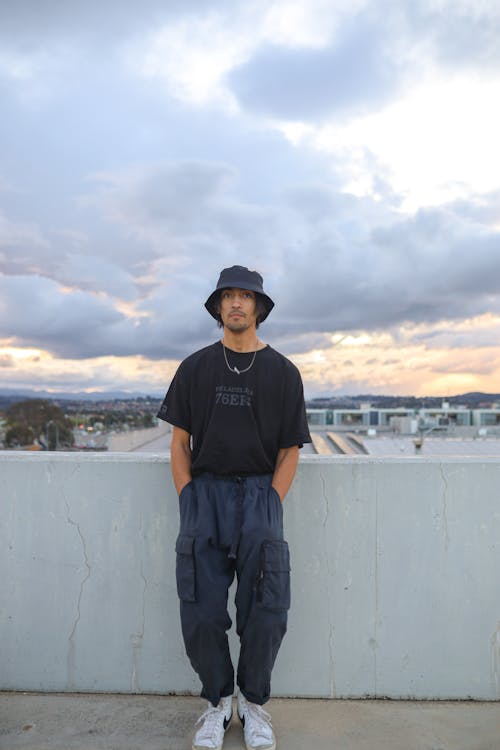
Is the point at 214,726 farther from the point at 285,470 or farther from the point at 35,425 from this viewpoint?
the point at 35,425

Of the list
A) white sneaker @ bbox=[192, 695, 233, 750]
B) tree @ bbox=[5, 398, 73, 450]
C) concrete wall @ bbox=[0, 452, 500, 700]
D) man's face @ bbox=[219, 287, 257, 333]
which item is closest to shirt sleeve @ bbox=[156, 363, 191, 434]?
man's face @ bbox=[219, 287, 257, 333]

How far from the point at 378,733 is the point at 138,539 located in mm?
1316

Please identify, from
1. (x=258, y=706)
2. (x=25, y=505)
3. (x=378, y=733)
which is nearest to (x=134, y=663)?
(x=258, y=706)

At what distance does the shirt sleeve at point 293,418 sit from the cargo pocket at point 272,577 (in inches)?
A: 16.0

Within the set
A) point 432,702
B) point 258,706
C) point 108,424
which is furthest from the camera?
point 108,424

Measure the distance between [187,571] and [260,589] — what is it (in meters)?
0.29

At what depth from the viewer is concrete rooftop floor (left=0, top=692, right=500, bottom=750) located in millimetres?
2326

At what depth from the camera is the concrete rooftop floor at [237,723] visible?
2326 millimetres

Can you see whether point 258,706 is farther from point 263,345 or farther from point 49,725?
point 263,345

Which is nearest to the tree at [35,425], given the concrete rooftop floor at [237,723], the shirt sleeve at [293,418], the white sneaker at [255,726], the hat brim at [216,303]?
the concrete rooftop floor at [237,723]

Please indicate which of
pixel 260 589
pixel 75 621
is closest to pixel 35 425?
pixel 75 621

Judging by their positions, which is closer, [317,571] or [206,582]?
[206,582]

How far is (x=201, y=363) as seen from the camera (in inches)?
95.7

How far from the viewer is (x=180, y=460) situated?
2424mm
